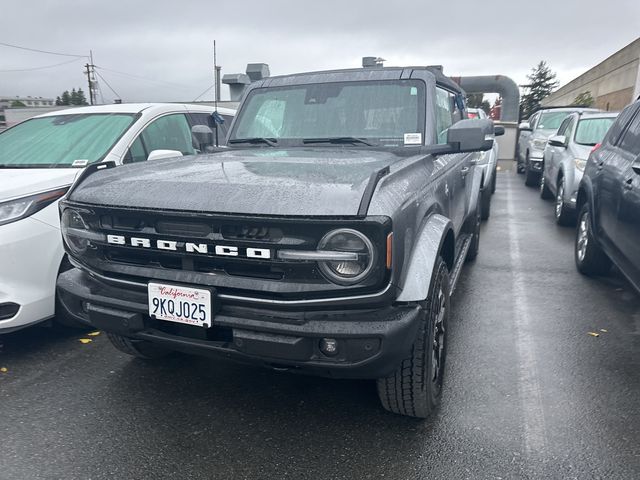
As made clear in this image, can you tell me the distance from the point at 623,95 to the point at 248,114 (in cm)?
1990

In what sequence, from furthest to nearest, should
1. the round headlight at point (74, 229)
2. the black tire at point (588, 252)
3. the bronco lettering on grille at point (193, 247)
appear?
the black tire at point (588, 252), the round headlight at point (74, 229), the bronco lettering on grille at point (193, 247)

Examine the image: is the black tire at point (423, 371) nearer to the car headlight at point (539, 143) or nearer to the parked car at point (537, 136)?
the parked car at point (537, 136)

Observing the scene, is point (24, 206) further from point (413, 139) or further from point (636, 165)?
point (636, 165)

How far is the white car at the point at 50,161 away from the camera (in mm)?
3480

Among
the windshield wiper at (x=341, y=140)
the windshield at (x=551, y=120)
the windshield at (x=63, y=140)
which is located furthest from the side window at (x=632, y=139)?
the windshield at (x=551, y=120)

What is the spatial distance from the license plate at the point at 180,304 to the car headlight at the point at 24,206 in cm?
157

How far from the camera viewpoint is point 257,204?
2.29 m

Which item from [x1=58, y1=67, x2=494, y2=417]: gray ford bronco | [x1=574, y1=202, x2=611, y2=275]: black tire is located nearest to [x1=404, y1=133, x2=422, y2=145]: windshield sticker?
[x1=58, y1=67, x2=494, y2=417]: gray ford bronco

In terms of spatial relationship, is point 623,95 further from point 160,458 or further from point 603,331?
point 160,458

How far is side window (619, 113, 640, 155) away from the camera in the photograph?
4.19 meters

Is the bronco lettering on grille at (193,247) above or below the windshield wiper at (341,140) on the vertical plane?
below

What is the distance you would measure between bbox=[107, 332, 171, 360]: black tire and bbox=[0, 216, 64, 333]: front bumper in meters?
0.59

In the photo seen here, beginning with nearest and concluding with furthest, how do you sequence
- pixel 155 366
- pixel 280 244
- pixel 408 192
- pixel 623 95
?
pixel 280 244 < pixel 408 192 < pixel 155 366 < pixel 623 95

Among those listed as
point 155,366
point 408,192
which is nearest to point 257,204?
point 408,192
